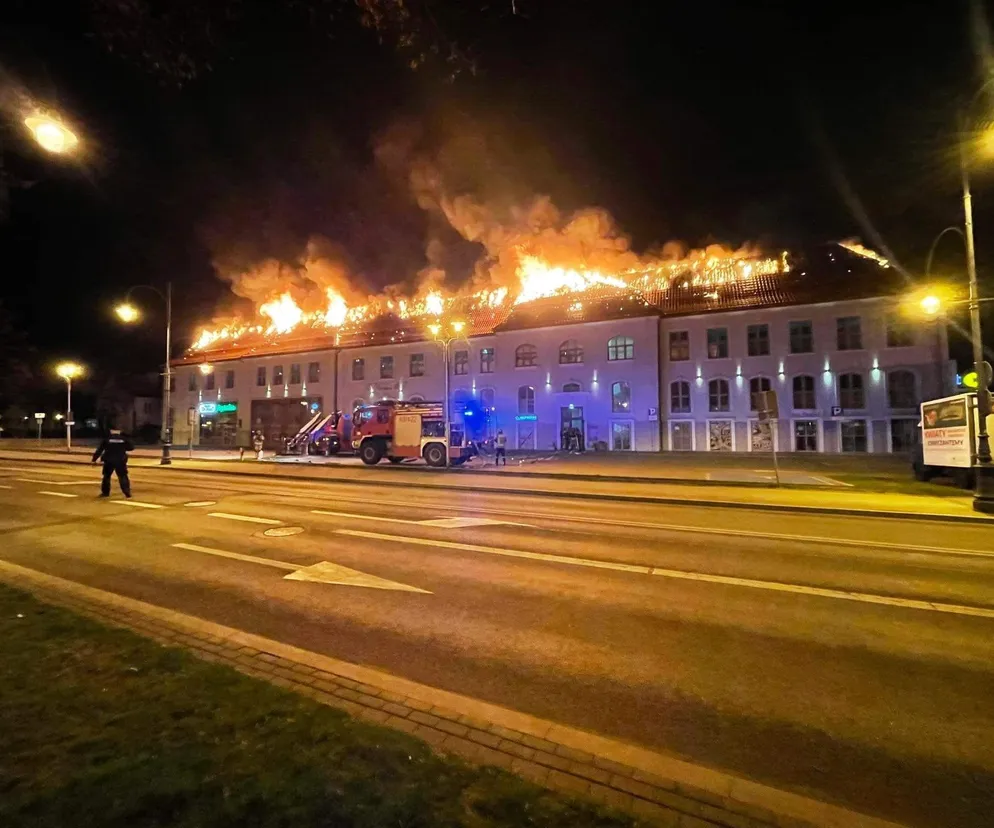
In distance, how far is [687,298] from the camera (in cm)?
3856

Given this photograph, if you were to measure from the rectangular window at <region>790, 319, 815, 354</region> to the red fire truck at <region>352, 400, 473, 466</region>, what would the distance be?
70.0 feet

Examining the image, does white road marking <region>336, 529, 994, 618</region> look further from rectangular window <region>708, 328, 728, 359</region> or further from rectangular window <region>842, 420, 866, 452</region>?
rectangular window <region>708, 328, 728, 359</region>

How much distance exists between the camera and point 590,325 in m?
39.1

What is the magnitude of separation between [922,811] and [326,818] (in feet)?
9.90

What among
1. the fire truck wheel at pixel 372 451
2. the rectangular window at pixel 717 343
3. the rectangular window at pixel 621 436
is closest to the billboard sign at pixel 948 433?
the rectangular window at pixel 717 343

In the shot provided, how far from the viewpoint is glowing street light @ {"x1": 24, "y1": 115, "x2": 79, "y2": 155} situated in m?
4.84

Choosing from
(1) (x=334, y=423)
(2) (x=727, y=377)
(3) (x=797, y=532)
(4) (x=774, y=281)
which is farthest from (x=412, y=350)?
(3) (x=797, y=532)

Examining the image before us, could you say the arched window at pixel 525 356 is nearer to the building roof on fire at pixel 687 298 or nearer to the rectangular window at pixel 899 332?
the building roof on fire at pixel 687 298

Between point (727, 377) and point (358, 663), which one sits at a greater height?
point (727, 377)

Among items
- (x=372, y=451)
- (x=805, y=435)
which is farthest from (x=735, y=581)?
(x=805, y=435)

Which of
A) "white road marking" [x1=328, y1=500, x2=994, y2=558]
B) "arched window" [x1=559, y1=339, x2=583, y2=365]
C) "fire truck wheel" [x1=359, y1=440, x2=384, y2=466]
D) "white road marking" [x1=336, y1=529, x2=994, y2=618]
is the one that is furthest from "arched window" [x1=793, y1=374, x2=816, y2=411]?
"white road marking" [x1=336, y1=529, x2=994, y2=618]

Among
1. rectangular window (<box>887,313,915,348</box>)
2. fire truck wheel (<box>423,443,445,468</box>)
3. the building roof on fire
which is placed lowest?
fire truck wheel (<box>423,443,445,468</box>)

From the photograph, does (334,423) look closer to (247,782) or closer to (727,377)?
(727,377)

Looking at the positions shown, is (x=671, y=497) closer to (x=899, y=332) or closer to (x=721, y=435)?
(x=721, y=435)
